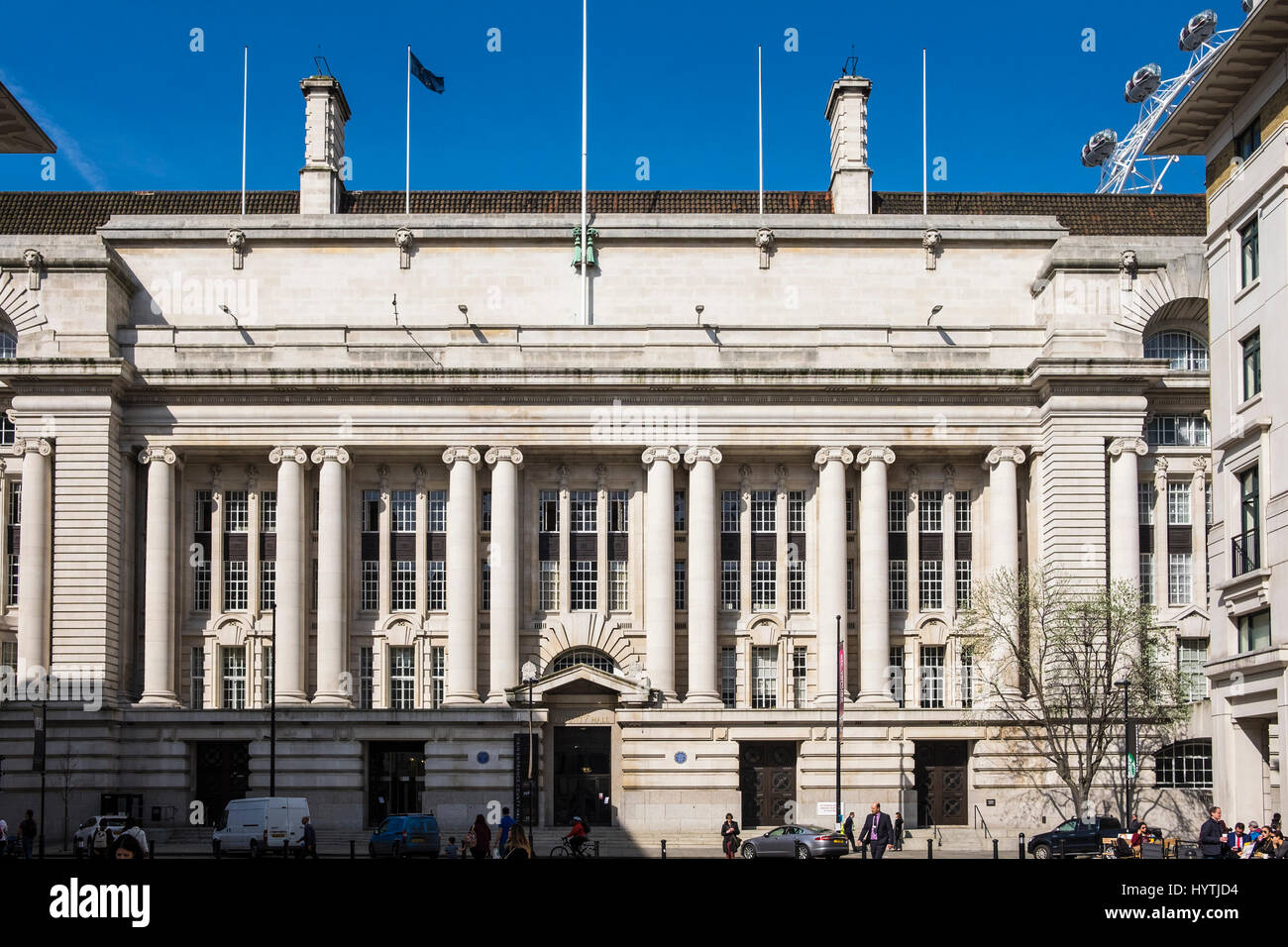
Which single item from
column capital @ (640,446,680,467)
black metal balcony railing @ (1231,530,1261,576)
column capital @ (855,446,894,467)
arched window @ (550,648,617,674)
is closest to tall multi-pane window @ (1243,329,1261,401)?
black metal balcony railing @ (1231,530,1261,576)

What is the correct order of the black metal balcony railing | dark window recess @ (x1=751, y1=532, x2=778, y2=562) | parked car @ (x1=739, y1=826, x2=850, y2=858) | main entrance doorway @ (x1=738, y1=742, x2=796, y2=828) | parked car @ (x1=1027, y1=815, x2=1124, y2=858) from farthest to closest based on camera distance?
dark window recess @ (x1=751, y1=532, x2=778, y2=562), main entrance doorway @ (x1=738, y1=742, x2=796, y2=828), parked car @ (x1=1027, y1=815, x2=1124, y2=858), parked car @ (x1=739, y1=826, x2=850, y2=858), the black metal balcony railing

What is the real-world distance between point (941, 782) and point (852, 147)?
26079 mm

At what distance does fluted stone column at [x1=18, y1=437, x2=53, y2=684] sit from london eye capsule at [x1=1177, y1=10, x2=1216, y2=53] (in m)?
57.0

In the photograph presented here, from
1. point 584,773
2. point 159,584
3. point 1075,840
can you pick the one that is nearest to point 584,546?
point 584,773

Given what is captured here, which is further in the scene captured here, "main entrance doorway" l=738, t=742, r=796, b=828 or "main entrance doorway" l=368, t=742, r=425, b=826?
"main entrance doorway" l=368, t=742, r=425, b=826

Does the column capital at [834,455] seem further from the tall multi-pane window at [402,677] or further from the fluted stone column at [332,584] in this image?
the fluted stone column at [332,584]

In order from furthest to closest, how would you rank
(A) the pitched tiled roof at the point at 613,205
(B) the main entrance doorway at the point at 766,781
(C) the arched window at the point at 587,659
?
1. (A) the pitched tiled roof at the point at 613,205
2. (C) the arched window at the point at 587,659
3. (B) the main entrance doorway at the point at 766,781

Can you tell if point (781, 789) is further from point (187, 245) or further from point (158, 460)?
point (187, 245)

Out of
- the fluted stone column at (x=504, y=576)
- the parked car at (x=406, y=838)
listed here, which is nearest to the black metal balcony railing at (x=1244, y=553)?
the parked car at (x=406, y=838)

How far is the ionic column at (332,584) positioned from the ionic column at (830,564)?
1740 centimetres

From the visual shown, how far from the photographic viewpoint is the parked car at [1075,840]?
4831cm

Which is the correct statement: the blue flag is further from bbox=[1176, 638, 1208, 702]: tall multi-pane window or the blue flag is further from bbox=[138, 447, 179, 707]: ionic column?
bbox=[1176, 638, 1208, 702]: tall multi-pane window

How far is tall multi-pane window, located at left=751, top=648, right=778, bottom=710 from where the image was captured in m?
62.4
